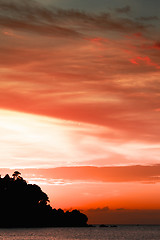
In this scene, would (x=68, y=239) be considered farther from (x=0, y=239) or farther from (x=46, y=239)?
(x=0, y=239)

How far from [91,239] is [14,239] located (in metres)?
37.9

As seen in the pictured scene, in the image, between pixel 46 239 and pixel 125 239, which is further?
pixel 125 239

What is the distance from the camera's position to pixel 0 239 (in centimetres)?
17125

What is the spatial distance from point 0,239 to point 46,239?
814 inches

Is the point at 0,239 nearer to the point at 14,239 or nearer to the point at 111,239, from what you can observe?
the point at 14,239

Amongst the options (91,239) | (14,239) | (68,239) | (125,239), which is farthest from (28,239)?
(125,239)

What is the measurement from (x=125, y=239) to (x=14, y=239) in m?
56.7

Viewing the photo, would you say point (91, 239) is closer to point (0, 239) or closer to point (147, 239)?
point (147, 239)

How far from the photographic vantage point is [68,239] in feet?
595

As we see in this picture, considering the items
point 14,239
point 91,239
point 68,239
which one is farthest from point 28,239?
point 91,239

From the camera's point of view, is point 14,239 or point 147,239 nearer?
point 14,239

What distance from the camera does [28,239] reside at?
6831 inches

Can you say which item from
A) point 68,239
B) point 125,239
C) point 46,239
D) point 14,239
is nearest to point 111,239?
point 125,239

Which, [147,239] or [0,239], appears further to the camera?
[147,239]
